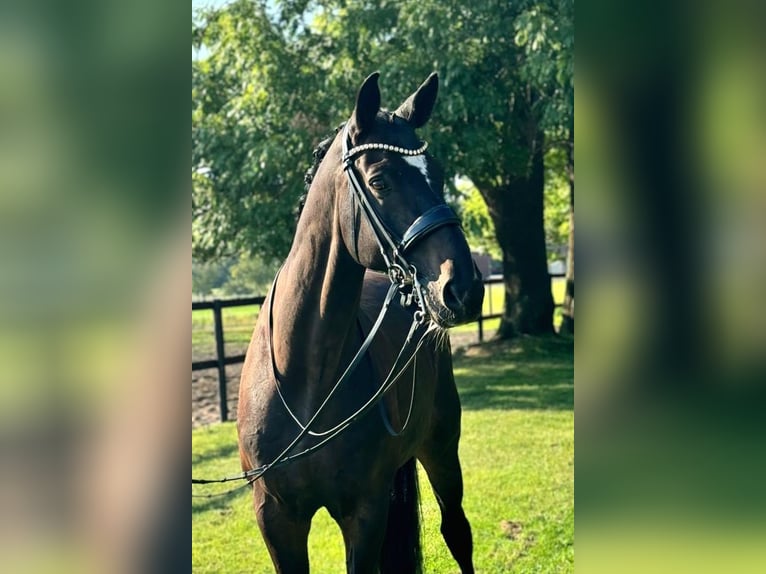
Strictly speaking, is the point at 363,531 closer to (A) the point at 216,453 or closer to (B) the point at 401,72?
(A) the point at 216,453

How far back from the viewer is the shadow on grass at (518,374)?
30.1ft

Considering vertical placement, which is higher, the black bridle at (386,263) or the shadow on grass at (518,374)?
the black bridle at (386,263)

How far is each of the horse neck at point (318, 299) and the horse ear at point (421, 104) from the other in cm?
36

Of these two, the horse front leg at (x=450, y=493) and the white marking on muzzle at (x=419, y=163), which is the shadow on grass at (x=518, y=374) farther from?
the white marking on muzzle at (x=419, y=163)

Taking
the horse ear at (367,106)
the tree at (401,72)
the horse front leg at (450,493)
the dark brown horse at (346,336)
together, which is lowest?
the horse front leg at (450,493)

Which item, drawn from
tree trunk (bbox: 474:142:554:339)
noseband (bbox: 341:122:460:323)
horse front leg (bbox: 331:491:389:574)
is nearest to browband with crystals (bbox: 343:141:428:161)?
noseband (bbox: 341:122:460:323)

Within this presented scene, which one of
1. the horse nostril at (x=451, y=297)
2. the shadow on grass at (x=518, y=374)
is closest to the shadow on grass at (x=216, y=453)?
the shadow on grass at (x=518, y=374)

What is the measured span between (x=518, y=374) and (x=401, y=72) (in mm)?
5049

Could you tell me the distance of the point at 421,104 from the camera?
2.50 m
